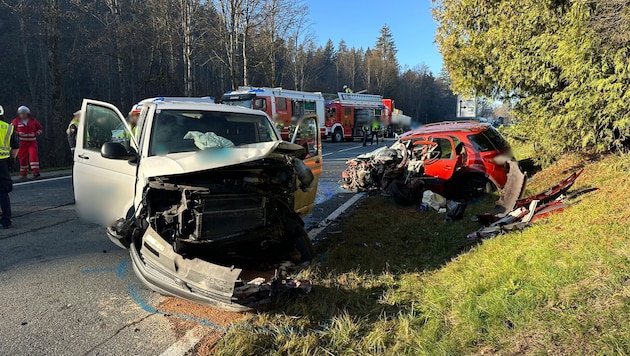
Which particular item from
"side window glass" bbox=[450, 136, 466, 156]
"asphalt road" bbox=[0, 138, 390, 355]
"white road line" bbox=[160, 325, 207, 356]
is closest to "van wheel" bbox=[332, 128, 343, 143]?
"side window glass" bbox=[450, 136, 466, 156]

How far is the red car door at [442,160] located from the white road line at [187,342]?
5935 millimetres

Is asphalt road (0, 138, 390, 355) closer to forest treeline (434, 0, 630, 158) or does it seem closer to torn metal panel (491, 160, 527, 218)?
torn metal panel (491, 160, 527, 218)

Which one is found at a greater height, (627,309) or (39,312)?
(627,309)

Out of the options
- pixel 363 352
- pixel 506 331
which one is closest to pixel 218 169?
pixel 363 352

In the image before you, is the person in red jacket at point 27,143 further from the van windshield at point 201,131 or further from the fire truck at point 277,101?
the fire truck at point 277,101

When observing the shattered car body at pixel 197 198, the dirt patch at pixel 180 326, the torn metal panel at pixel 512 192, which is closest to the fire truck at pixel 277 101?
the torn metal panel at pixel 512 192

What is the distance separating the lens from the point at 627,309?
2.43 meters

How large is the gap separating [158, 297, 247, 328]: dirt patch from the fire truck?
49.0 feet

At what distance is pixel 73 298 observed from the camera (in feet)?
12.1

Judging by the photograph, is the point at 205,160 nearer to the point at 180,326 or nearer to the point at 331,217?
the point at 180,326

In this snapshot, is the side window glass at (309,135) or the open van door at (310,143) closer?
the open van door at (310,143)

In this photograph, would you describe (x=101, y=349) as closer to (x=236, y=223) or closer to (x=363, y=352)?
(x=236, y=223)

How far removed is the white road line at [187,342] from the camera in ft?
9.18

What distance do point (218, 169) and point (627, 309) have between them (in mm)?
A: 3059
